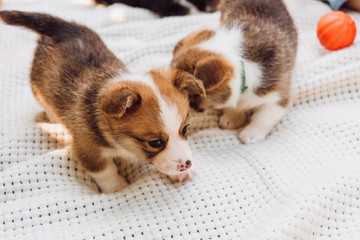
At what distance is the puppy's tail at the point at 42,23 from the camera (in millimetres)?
2232

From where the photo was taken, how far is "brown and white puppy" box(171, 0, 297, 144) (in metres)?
2.20

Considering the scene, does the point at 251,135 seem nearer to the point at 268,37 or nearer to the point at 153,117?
the point at 268,37

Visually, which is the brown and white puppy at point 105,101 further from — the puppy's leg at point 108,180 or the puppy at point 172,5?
the puppy at point 172,5

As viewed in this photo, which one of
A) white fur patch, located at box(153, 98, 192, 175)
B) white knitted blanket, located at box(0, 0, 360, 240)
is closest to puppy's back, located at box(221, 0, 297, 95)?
white knitted blanket, located at box(0, 0, 360, 240)

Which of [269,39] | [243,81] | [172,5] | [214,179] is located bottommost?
[214,179]

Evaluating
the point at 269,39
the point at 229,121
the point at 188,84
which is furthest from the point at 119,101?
the point at 269,39

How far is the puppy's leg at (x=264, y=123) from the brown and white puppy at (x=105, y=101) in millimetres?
662

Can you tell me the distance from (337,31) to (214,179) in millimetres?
1651

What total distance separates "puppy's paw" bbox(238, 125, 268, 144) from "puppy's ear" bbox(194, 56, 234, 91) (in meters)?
0.60

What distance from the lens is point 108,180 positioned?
2154 mm

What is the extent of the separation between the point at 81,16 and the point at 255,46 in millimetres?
1857

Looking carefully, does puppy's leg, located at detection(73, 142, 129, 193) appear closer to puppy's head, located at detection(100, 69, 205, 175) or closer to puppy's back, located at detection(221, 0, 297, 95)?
puppy's head, located at detection(100, 69, 205, 175)

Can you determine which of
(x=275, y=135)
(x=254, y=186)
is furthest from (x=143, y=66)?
(x=254, y=186)

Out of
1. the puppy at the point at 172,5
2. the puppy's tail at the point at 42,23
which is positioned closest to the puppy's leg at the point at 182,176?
the puppy's tail at the point at 42,23
